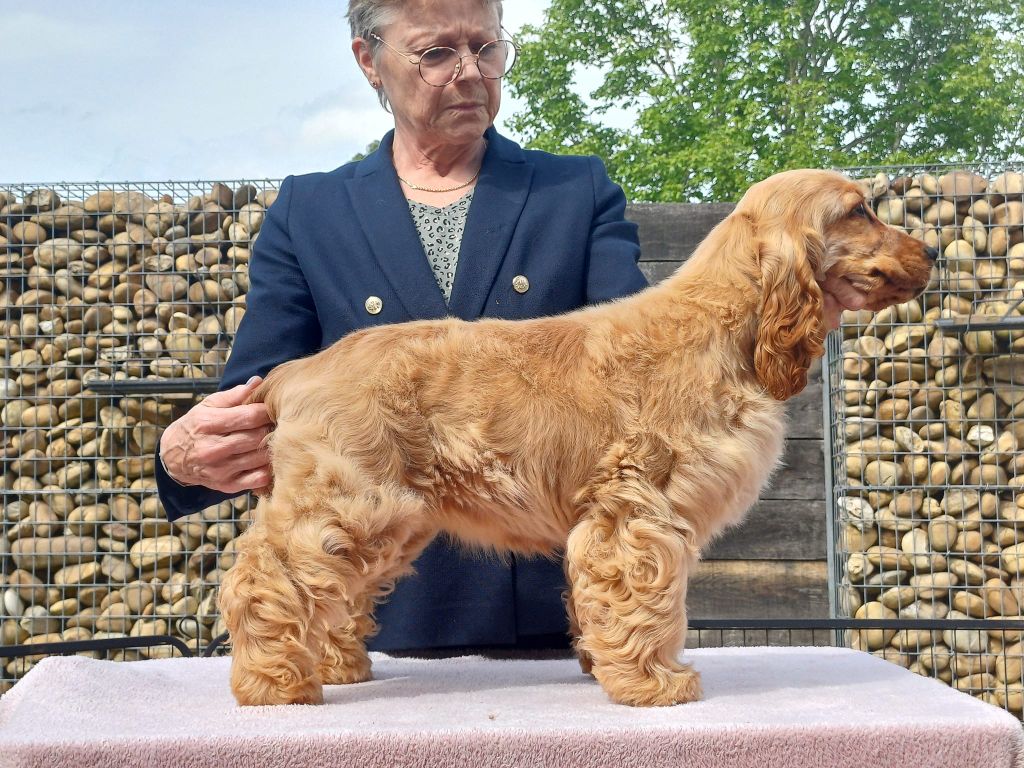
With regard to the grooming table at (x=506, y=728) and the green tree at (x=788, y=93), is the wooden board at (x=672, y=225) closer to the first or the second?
the grooming table at (x=506, y=728)

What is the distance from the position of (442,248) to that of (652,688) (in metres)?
1.68

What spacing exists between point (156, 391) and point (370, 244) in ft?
Result: 17.9

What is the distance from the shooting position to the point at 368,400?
100 inches

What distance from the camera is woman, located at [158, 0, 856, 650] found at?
337 cm

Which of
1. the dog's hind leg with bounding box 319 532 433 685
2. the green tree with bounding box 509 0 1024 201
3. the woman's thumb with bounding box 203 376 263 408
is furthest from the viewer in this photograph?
the green tree with bounding box 509 0 1024 201

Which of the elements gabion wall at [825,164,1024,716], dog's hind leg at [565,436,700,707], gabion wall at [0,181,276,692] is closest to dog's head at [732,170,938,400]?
dog's hind leg at [565,436,700,707]

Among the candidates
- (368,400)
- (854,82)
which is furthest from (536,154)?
(854,82)

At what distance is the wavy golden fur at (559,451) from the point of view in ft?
8.25

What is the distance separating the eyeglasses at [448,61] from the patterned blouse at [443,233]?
42cm

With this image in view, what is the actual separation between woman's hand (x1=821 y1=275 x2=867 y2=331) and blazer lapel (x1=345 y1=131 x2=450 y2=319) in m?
1.20

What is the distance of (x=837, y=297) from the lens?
9.57 feet

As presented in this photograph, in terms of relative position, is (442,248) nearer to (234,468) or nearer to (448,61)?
(448,61)

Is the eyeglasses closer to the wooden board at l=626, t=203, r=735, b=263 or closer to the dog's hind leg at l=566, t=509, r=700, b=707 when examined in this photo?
Answer: the dog's hind leg at l=566, t=509, r=700, b=707

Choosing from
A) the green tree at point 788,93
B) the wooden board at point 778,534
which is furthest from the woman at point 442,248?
the green tree at point 788,93
